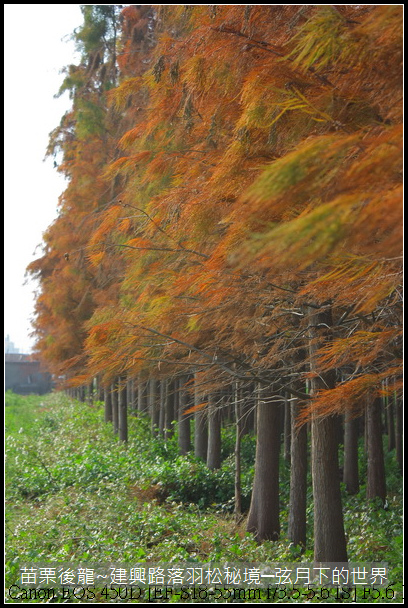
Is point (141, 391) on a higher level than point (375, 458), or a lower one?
higher

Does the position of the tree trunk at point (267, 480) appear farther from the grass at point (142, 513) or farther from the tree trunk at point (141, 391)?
the tree trunk at point (141, 391)

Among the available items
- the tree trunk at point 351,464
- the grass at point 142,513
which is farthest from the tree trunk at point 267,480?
the tree trunk at point 351,464

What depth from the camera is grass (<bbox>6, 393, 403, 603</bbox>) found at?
9.12m

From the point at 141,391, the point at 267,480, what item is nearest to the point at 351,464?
the point at 267,480

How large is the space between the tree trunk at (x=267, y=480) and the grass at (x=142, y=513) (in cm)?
34

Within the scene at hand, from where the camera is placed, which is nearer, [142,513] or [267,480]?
[267,480]

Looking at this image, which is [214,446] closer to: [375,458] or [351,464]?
[351,464]

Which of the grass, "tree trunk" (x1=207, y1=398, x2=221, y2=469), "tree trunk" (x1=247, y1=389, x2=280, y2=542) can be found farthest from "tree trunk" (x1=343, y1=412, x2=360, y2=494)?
"tree trunk" (x1=247, y1=389, x2=280, y2=542)

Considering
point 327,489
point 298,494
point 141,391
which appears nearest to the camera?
point 327,489

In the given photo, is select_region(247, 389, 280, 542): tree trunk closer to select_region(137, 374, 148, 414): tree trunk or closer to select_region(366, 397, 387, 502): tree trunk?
select_region(137, 374, 148, 414): tree trunk

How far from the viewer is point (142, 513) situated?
1136cm

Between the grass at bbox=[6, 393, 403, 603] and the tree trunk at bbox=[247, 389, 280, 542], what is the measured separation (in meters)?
0.34

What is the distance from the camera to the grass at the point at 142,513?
9125 mm

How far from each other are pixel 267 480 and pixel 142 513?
7.55ft
